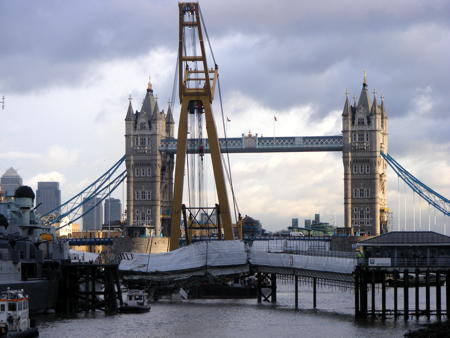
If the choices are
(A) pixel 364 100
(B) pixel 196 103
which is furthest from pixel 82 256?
(A) pixel 364 100

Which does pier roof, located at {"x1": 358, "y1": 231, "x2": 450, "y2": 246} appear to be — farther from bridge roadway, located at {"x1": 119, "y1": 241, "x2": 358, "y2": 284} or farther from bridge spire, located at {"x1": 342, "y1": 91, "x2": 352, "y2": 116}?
bridge spire, located at {"x1": 342, "y1": 91, "x2": 352, "y2": 116}

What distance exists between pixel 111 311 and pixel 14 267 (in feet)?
29.9

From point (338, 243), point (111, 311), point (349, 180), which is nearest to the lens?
point (111, 311)

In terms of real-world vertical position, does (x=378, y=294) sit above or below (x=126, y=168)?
below

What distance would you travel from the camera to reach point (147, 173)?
6742 inches

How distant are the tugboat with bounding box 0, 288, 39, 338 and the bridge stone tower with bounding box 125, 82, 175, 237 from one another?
4376 inches

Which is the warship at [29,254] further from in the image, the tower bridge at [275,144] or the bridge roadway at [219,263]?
the tower bridge at [275,144]

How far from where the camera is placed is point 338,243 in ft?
Result: 502

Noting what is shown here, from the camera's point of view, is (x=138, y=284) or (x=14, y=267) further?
(x=138, y=284)

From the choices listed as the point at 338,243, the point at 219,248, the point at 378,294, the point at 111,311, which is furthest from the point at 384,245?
the point at 338,243

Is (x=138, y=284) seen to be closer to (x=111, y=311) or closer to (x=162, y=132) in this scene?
(x=111, y=311)

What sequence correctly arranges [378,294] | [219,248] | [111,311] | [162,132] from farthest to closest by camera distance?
1. [162,132]
2. [378,294]
3. [219,248]
4. [111,311]

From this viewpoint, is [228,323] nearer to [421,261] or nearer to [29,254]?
[421,261]

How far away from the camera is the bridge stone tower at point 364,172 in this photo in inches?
6432
